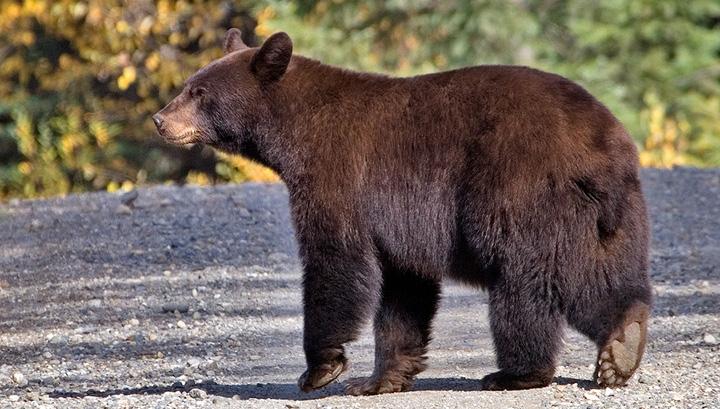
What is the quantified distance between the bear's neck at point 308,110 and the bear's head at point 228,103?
0.07 m

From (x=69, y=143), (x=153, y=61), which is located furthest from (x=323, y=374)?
(x=69, y=143)

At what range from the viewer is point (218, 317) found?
8211 mm

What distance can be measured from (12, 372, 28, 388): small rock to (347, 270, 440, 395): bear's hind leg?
1.58m

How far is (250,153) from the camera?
6957mm

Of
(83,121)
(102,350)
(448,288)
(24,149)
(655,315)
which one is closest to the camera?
(102,350)

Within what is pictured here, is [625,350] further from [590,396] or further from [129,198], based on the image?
[129,198]

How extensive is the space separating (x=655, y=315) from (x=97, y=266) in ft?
12.7

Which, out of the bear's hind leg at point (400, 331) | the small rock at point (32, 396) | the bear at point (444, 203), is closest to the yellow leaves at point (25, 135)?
the bear at point (444, 203)

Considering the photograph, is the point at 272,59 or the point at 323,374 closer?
the point at 323,374

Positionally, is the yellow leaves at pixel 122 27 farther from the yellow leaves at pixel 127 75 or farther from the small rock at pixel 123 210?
the small rock at pixel 123 210

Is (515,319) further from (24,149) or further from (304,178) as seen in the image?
(24,149)

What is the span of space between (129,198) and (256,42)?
325 inches

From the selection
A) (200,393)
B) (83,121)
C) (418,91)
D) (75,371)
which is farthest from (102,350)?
(83,121)

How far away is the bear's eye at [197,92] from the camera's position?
6.89 metres
